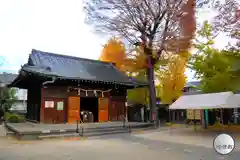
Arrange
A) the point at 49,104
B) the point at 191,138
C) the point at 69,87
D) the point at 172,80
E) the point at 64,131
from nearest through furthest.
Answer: the point at 191,138 → the point at 64,131 → the point at 49,104 → the point at 69,87 → the point at 172,80

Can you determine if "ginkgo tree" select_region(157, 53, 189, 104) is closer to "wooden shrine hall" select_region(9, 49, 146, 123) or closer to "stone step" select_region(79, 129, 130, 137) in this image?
"wooden shrine hall" select_region(9, 49, 146, 123)

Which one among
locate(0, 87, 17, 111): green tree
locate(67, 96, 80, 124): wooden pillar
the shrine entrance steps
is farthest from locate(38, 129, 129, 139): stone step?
locate(0, 87, 17, 111): green tree

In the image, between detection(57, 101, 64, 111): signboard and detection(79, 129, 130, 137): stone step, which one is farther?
detection(57, 101, 64, 111): signboard

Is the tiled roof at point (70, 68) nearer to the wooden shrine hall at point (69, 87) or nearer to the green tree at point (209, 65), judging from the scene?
the wooden shrine hall at point (69, 87)

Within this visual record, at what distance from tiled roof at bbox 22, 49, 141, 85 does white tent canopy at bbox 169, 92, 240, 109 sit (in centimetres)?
682

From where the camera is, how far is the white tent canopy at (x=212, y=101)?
14378 mm

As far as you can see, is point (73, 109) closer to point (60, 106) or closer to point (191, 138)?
point (60, 106)

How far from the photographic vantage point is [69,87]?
2069 cm

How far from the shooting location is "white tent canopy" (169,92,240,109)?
14.4 meters

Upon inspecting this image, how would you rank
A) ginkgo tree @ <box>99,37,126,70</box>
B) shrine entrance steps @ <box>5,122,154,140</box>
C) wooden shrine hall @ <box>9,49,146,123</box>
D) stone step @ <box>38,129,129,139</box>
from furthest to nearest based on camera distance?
ginkgo tree @ <box>99,37,126,70</box>
wooden shrine hall @ <box>9,49,146,123</box>
stone step @ <box>38,129,129,139</box>
shrine entrance steps @ <box>5,122,154,140</box>

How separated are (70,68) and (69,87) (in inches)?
89.8

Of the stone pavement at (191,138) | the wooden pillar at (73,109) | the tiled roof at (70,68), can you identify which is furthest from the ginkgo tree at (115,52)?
the stone pavement at (191,138)

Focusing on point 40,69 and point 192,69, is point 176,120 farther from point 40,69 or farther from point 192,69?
point 40,69

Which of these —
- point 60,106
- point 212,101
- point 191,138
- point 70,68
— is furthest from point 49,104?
point 212,101
